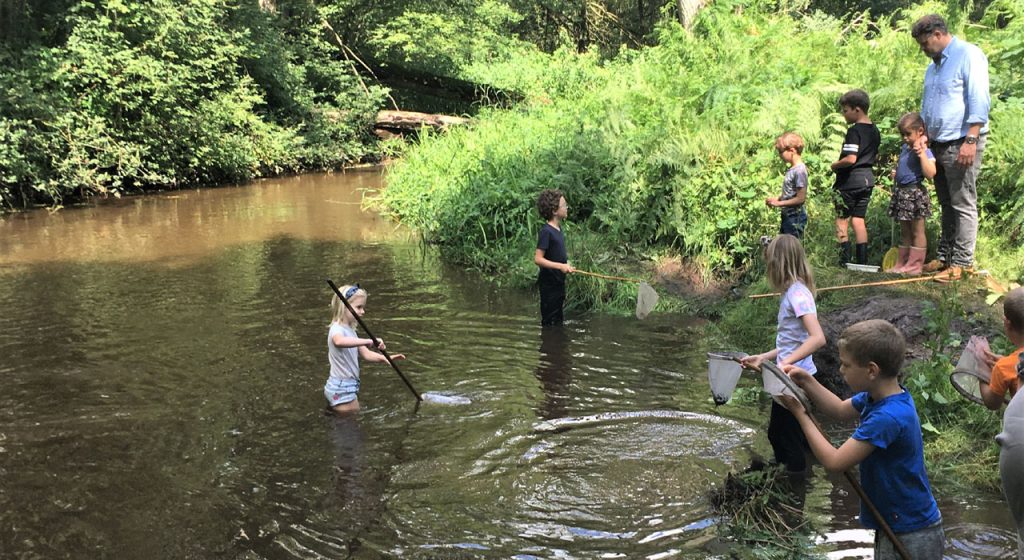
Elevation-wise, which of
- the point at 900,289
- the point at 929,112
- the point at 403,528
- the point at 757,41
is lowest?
the point at 403,528

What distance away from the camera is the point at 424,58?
3173 cm

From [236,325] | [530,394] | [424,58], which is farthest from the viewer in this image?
[424,58]

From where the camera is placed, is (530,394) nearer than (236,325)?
Yes

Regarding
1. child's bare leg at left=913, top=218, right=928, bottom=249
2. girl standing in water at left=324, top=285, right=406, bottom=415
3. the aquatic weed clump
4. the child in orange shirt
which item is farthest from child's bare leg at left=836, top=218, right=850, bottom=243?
the child in orange shirt

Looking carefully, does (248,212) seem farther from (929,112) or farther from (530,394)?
(929,112)

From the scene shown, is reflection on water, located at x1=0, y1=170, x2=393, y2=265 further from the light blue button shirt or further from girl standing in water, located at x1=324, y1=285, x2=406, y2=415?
the light blue button shirt

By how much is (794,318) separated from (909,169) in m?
3.58

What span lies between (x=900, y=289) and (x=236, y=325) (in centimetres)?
672

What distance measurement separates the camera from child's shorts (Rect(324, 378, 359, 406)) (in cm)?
653

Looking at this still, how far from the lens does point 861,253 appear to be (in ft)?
27.0

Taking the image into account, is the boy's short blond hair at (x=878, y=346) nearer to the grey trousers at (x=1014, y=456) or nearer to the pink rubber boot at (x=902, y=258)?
the grey trousers at (x=1014, y=456)

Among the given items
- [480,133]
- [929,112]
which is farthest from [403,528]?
[480,133]

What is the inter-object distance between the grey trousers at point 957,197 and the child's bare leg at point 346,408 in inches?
A: 209

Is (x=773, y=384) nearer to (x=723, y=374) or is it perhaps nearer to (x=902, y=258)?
(x=723, y=374)
